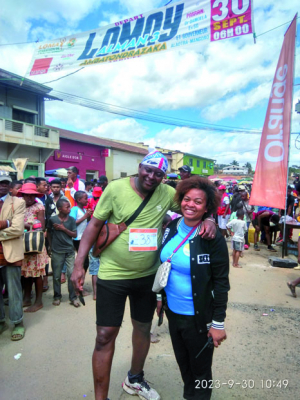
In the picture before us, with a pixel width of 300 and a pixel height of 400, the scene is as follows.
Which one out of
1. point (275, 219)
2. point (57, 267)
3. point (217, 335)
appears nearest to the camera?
point (217, 335)

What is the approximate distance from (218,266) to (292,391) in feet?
4.83

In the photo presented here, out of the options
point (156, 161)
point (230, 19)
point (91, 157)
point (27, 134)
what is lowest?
point (156, 161)

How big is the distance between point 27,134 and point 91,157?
7763mm

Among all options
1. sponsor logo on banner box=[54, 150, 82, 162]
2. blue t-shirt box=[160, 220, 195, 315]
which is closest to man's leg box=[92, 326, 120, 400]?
blue t-shirt box=[160, 220, 195, 315]

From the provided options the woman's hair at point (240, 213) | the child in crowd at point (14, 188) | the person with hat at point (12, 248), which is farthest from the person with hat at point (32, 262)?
the woman's hair at point (240, 213)

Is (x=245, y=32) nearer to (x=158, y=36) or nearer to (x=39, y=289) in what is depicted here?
(x=158, y=36)

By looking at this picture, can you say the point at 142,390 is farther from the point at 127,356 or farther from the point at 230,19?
the point at 230,19

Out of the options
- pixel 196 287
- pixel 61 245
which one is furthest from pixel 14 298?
pixel 196 287

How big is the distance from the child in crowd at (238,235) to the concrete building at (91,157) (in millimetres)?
14682

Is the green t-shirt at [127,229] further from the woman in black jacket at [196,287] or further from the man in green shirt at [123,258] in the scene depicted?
the woman in black jacket at [196,287]

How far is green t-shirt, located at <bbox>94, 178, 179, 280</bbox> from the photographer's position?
1919 millimetres

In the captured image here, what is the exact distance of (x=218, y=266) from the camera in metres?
1.67

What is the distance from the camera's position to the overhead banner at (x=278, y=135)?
5949mm

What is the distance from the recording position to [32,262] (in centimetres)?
356
